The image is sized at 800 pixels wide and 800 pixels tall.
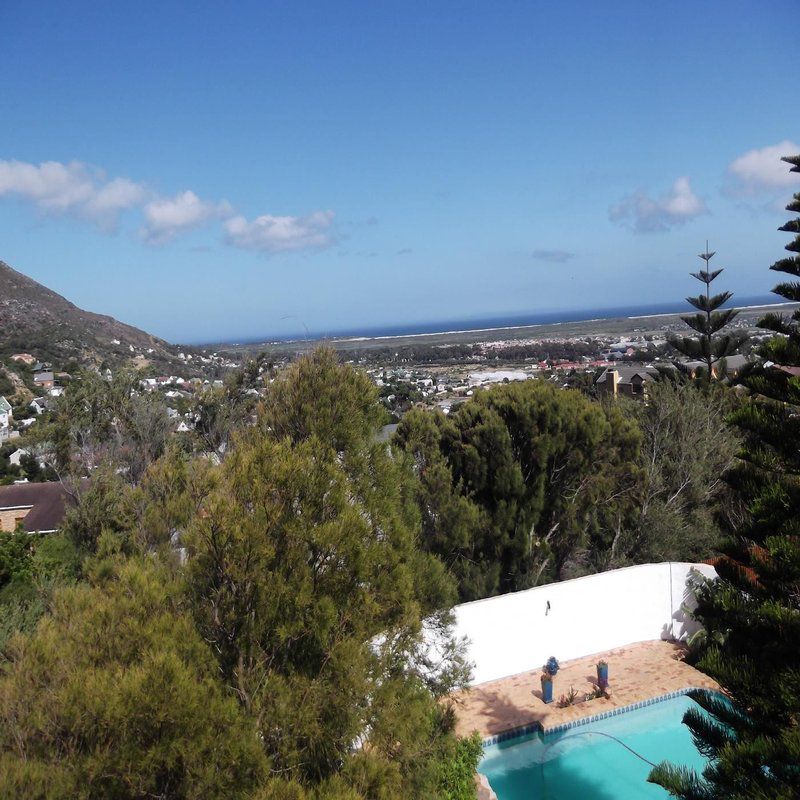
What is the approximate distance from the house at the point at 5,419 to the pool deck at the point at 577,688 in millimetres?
22812

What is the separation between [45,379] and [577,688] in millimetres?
30742

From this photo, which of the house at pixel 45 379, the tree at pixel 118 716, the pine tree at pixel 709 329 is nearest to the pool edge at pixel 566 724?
the tree at pixel 118 716

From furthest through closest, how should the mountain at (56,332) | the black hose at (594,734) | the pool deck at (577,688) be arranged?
the mountain at (56,332) < the pool deck at (577,688) < the black hose at (594,734)

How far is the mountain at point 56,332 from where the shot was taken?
34.9m

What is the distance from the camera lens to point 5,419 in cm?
2489

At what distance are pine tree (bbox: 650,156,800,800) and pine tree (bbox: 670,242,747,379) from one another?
12132 mm

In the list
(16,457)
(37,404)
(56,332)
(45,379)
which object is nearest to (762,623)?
(16,457)

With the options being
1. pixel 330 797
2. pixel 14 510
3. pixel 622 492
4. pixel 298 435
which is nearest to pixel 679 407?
pixel 622 492

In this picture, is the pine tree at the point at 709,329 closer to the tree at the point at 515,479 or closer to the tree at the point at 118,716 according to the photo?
the tree at the point at 515,479

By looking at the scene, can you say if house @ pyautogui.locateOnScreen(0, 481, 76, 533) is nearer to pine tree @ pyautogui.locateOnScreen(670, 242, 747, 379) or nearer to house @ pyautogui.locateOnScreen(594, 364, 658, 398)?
pine tree @ pyautogui.locateOnScreen(670, 242, 747, 379)

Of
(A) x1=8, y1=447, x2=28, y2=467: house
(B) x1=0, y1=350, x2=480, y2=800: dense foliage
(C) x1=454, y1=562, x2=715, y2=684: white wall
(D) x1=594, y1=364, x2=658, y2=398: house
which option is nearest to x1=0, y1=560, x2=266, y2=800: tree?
(B) x1=0, y1=350, x2=480, y2=800: dense foliage

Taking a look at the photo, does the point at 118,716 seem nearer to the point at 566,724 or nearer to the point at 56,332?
the point at 566,724

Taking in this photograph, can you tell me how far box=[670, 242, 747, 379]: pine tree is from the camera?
51.9 ft

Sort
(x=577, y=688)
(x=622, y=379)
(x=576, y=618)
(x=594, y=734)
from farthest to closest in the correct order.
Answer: (x=622, y=379)
(x=576, y=618)
(x=577, y=688)
(x=594, y=734)
